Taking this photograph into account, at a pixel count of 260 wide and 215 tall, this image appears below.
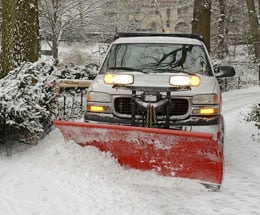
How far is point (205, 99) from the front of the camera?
587 centimetres

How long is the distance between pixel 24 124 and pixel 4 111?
13.1 inches

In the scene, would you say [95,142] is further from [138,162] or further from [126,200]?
[126,200]

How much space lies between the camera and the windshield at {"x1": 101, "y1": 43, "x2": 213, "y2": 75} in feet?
22.0

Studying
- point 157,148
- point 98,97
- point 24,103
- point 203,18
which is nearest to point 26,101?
point 24,103

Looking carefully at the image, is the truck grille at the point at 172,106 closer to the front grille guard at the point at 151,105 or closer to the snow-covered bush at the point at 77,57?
the front grille guard at the point at 151,105

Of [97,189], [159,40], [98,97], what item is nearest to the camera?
[97,189]

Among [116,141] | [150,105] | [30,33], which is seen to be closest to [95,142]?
[116,141]

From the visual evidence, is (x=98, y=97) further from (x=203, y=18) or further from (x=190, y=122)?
(x=203, y=18)

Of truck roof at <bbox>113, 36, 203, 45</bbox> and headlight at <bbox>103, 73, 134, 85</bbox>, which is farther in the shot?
truck roof at <bbox>113, 36, 203, 45</bbox>

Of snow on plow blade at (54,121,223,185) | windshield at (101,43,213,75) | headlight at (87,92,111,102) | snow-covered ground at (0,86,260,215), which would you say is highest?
windshield at (101,43,213,75)

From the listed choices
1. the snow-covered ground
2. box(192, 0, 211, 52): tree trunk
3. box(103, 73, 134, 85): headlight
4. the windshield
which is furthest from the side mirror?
box(192, 0, 211, 52): tree trunk

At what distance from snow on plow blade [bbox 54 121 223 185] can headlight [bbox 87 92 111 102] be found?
0.60m

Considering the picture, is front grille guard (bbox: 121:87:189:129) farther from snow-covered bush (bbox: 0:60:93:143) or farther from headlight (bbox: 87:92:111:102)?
snow-covered bush (bbox: 0:60:93:143)

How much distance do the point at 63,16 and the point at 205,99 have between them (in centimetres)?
2285
